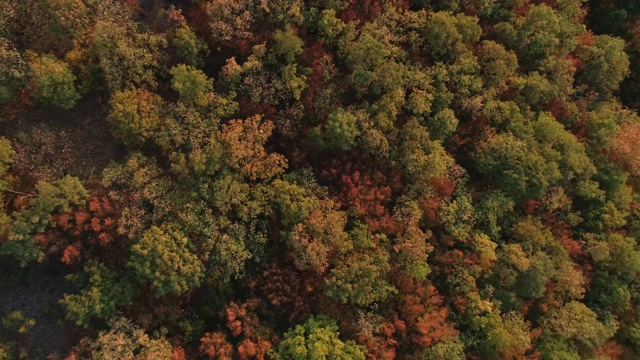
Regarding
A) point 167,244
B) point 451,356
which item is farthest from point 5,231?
point 451,356

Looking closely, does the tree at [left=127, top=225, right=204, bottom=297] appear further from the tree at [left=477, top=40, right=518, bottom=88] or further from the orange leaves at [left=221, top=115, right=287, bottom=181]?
the tree at [left=477, top=40, right=518, bottom=88]

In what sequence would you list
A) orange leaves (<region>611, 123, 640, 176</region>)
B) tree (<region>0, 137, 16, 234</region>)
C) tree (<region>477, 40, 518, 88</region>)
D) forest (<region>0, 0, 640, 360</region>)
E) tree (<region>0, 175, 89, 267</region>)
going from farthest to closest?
orange leaves (<region>611, 123, 640, 176</region>) → tree (<region>477, 40, 518, 88</region>) → forest (<region>0, 0, 640, 360</region>) → tree (<region>0, 175, 89, 267</region>) → tree (<region>0, 137, 16, 234</region>)

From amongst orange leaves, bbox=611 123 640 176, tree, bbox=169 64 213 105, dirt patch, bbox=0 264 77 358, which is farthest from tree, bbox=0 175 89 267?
orange leaves, bbox=611 123 640 176

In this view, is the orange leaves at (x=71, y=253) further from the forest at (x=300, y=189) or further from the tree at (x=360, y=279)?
the tree at (x=360, y=279)

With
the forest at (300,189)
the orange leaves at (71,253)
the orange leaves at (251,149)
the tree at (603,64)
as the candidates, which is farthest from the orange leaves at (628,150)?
the orange leaves at (71,253)

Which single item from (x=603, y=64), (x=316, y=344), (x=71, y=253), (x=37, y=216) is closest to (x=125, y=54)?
(x=37, y=216)

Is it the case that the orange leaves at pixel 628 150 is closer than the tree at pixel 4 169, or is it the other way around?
the tree at pixel 4 169
